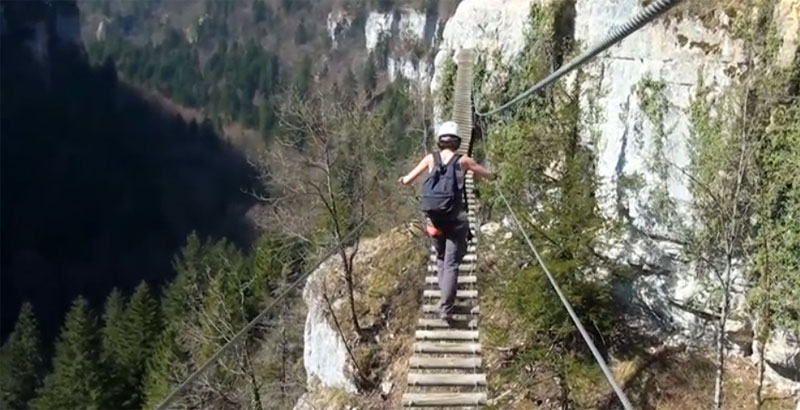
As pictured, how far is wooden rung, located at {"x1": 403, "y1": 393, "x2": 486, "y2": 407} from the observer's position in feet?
23.1

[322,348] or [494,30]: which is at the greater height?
[494,30]

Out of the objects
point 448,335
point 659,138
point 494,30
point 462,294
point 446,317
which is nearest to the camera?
point 448,335

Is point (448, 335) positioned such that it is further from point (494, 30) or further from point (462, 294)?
point (494, 30)

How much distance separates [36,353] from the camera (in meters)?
34.6

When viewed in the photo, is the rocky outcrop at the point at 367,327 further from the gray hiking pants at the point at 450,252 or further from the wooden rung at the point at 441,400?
the wooden rung at the point at 441,400

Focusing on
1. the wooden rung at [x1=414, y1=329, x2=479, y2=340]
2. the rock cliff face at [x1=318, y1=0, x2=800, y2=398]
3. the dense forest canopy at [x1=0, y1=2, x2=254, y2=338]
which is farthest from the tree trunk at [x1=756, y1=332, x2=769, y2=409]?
the dense forest canopy at [x1=0, y1=2, x2=254, y2=338]

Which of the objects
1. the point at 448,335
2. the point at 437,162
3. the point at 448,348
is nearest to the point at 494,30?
the point at 437,162

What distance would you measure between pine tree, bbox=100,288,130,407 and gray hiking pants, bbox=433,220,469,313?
25637 millimetres

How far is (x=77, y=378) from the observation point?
28969 mm

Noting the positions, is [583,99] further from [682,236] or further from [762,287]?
[762,287]

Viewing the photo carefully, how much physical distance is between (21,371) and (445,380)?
30.9m

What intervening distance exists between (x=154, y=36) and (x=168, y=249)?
88.9 metres

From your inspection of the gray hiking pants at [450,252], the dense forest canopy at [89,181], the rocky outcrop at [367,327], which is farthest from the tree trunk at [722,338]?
the dense forest canopy at [89,181]

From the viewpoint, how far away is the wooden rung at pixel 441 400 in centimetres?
705
